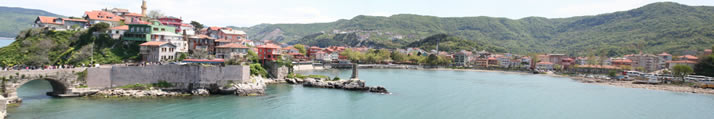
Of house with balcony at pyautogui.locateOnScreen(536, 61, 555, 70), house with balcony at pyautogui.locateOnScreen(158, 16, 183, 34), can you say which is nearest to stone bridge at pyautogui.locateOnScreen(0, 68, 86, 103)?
house with balcony at pyautogui.locateOnScreen(158, 16, 183, 34)

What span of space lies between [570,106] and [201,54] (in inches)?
1278

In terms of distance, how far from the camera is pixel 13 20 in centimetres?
15000

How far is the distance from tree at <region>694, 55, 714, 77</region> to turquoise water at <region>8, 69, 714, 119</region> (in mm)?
24308

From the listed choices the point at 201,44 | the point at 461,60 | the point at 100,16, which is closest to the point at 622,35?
the point at 461,60

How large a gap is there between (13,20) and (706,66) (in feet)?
667

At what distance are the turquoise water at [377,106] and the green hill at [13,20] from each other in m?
126

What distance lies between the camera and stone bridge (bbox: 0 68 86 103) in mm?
21469

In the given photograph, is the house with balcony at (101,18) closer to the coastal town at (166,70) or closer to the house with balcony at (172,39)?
the coastal town at (166,70)

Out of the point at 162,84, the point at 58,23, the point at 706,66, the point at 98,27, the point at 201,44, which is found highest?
the point at 58,23

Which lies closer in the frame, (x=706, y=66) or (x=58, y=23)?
(x=58, y=23)

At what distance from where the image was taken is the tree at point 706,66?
58000 mm

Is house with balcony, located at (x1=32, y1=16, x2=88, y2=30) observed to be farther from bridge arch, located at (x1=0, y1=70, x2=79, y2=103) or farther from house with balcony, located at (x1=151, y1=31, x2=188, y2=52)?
bridge arch, located at (x1=0, y1=70, x2=79, y2=103)

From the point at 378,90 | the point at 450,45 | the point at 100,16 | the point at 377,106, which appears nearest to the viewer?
the point at 377,106

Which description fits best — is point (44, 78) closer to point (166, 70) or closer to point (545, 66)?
point (166, 70)
